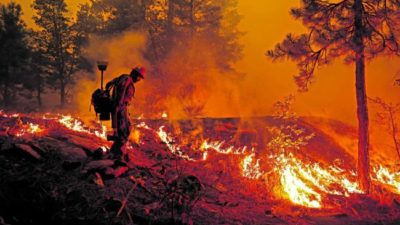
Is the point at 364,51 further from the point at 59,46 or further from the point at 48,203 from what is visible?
the point at 59,46

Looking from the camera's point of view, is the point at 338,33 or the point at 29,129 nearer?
the point at 29,129

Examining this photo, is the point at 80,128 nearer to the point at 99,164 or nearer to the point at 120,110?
the point at 120,110

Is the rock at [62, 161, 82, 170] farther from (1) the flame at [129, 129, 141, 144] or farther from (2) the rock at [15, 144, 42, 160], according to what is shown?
(1) the flame at [129, 129, 141, 144]

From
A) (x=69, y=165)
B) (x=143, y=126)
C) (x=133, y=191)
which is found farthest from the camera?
(x=143, y=126)

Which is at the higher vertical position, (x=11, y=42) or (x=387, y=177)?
(x=11, y=42)

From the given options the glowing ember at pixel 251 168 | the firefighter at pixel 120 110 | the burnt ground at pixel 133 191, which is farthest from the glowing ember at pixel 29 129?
the glowing ember at pixel 251 168

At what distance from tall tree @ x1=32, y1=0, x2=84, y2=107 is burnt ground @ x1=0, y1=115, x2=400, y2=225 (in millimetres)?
22484

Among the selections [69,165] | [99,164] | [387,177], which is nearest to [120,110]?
[99,164]

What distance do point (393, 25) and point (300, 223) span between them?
→ 6602mm

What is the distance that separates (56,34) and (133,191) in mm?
29076

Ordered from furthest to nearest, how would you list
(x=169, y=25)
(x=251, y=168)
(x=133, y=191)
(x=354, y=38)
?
(x=169, y=25)
(x=251, y=168)
(x=354, y=38)
(x=133, y=191)

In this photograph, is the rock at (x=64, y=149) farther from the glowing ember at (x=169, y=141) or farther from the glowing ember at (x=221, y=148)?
the glowing ember at (x=221, y=148)

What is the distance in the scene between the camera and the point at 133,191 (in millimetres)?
6719

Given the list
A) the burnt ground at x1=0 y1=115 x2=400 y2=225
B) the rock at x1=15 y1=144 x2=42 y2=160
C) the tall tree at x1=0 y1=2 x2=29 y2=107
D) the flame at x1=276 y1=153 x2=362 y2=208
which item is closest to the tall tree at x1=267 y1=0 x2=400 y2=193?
the flame at x1=276 y1=153 x2=362 y2=208
